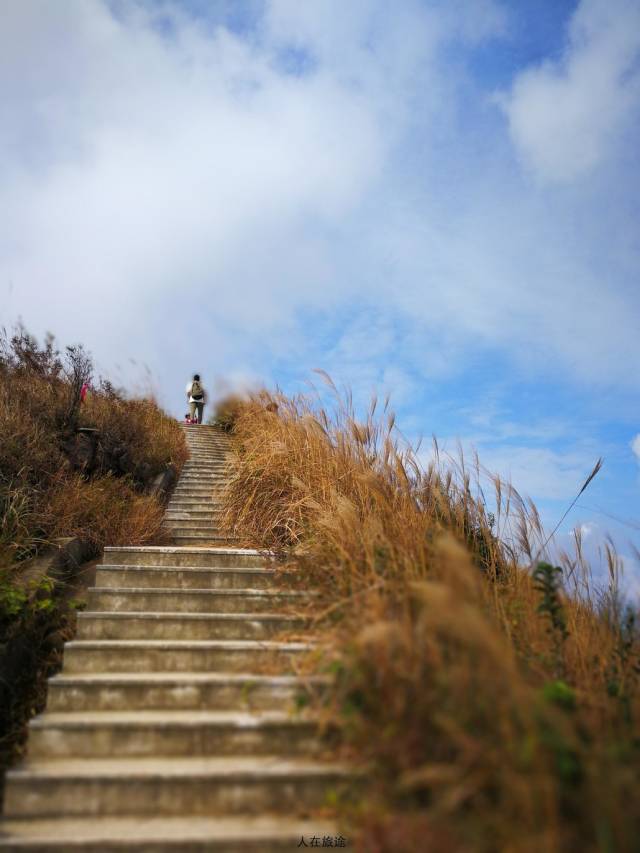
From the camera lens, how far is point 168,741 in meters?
2.85

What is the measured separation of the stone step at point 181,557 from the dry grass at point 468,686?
0.64 m

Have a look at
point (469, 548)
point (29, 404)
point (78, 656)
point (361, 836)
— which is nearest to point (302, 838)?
point (361, 836)

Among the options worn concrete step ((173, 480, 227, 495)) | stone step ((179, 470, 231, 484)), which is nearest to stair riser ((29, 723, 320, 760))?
worn concrete step ((173, 480, 227, 495))

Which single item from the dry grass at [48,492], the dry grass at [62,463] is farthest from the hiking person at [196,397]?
the dry grass at [62,463]

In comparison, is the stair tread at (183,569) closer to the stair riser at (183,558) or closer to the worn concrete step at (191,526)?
the stair riser at (183,558)

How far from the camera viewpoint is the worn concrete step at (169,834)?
7.70 ft

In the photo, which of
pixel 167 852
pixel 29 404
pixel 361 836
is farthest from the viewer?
pixel 29 404

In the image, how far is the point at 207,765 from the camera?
2.70 m

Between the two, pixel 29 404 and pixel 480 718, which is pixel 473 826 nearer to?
pixel 480 718

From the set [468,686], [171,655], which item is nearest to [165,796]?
[171,655]

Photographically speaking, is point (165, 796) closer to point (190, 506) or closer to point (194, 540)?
point (194, 540)

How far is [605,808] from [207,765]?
1.81 metres

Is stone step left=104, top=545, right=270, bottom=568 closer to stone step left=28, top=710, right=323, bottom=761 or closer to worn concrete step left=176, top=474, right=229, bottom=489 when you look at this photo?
stone step left=28, top=710, right=323, bottom=761

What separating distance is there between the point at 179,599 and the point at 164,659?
0.66 metres
